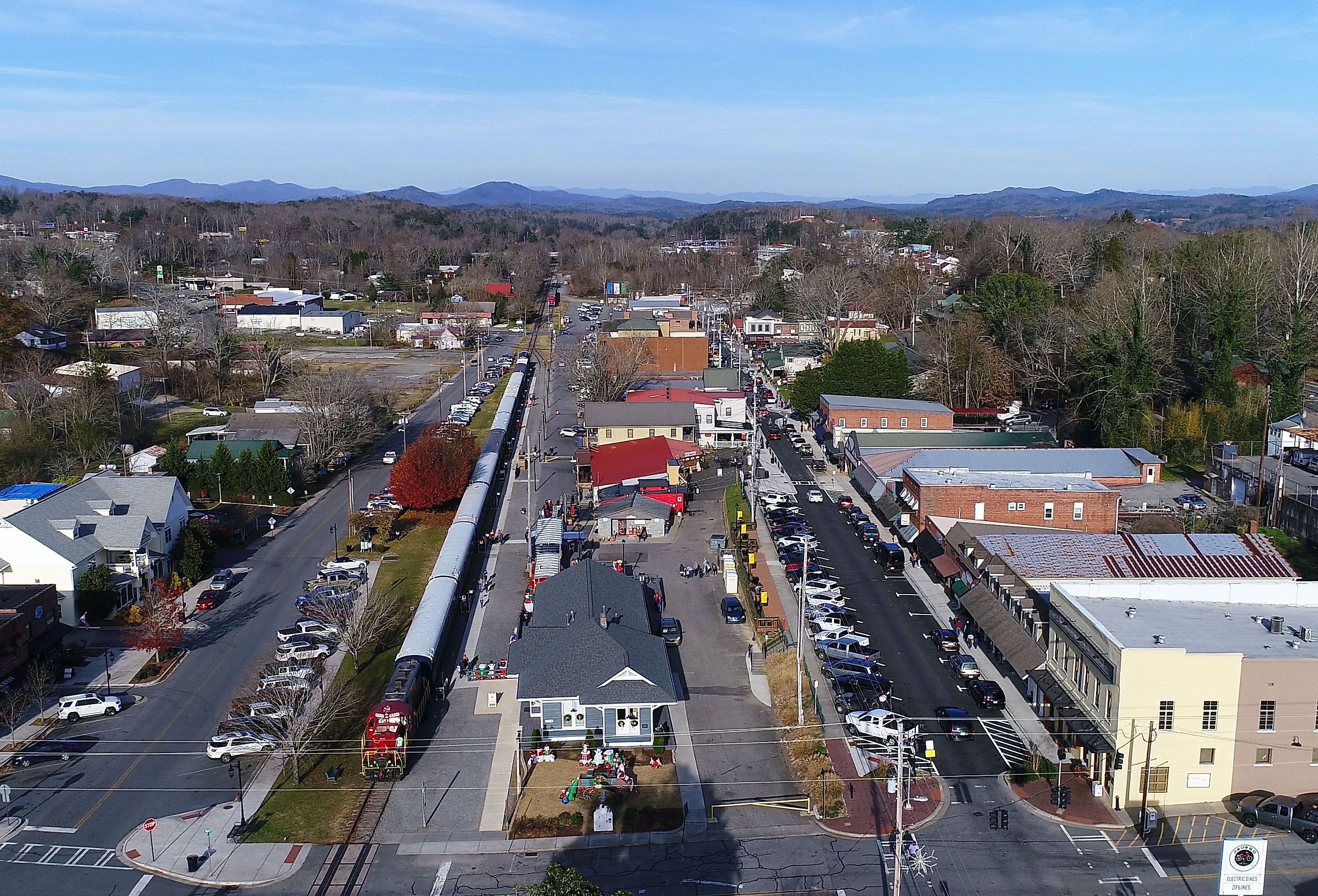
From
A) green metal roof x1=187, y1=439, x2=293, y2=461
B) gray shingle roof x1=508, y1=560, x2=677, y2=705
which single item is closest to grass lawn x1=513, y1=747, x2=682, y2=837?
gray shingle roof x1=508, y1=560, x2=677, y2=705

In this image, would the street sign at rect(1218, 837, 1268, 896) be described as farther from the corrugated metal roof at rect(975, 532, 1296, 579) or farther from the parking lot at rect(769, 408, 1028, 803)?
the corrugated metal roof at rect(975, 532, 1296, 579)

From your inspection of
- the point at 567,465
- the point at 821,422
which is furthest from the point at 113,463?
the point at 821,422

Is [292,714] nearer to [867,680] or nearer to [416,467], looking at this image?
[867,680]

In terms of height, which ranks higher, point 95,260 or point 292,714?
point 95,260

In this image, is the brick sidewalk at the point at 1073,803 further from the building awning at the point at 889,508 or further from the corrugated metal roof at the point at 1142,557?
the building awning at the point at 889,508

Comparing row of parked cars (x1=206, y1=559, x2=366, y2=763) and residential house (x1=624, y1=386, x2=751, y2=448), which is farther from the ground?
residential house (x1=624, y1=386, x2=751, y2=448)

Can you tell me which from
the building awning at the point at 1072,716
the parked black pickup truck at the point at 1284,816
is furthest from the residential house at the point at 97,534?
the parked black pickup truck at the point at 1284,816

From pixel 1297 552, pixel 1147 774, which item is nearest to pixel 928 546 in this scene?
pixel 1297 552
